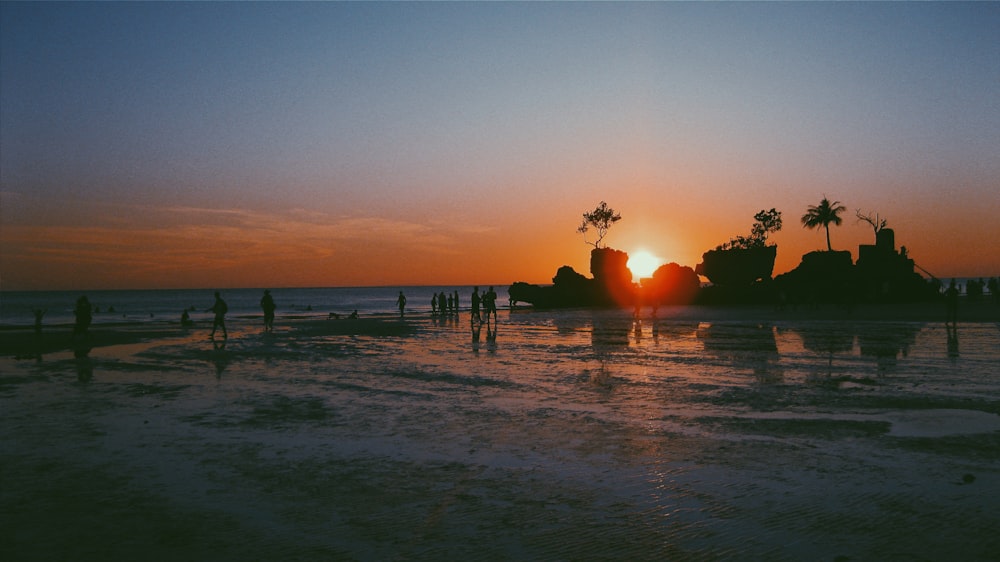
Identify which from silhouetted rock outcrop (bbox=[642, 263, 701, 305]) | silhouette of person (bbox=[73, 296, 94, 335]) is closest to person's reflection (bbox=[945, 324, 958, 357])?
silhouette of person (bbox=[73, 296, 94, 335])

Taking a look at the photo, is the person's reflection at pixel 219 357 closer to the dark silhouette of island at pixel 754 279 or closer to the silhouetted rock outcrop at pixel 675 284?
the dark silhouette of island at pixel 754 279

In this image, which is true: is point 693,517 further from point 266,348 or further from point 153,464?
point 266,348

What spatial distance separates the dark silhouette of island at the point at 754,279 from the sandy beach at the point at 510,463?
136 ft

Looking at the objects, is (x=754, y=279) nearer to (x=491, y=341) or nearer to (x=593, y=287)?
(x=593, y=287)

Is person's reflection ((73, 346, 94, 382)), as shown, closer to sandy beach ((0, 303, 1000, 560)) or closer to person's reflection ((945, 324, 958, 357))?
sandy beach ((0, 303, 1000, 560))

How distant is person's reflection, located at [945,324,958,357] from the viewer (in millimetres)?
19016

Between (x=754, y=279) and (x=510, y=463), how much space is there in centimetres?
7773

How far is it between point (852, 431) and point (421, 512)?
21.0 ft

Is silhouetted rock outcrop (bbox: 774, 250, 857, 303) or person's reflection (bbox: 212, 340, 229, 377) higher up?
silhouetted rock outcrop (bbox: 774, 250, 857, 303)

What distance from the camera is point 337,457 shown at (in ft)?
26.9

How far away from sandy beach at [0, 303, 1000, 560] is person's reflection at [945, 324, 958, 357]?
97.4 inches

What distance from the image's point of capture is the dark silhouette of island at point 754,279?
209 feet

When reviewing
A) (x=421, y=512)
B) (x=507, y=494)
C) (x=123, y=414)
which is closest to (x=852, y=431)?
(x=507, y=494)

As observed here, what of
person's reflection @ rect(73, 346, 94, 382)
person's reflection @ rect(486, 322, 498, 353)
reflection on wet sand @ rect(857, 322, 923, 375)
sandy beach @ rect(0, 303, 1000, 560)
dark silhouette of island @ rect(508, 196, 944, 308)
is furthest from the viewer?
dark silhouette of island @ rect(508, 196, 944, 308)
